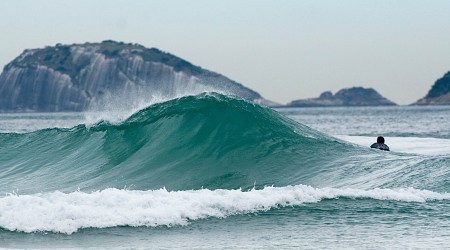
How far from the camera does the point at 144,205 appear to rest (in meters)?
12.4

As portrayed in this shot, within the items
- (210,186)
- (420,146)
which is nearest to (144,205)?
(210,186)

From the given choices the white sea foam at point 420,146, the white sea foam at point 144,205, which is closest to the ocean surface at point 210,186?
the white sea foam at point 144,205

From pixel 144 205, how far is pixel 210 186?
173 inches

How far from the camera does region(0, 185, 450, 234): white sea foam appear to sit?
11750 mm

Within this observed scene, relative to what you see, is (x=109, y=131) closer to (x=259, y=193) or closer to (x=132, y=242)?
(x=259, y=193)

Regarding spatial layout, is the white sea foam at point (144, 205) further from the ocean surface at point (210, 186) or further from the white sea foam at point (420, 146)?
the white sea foam at point (420, 146)

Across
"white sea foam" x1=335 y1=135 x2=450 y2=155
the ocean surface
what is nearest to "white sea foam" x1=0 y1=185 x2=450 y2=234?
the ocean surface

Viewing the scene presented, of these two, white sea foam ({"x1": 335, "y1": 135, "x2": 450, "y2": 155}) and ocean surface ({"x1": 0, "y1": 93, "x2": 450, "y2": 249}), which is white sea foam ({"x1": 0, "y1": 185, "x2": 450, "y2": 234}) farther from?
white sea foam ({"x1": 335, "y1": 135, "x2": 450, "y2": 155})

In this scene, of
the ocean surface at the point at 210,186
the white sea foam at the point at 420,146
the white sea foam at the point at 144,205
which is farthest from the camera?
the white sea foam at the point at 420,146

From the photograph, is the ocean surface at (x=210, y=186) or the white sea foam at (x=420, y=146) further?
the white sea foam at (x=420, y=146)

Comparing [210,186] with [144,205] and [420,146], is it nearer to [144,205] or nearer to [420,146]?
[144,205]

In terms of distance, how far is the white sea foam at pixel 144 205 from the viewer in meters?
11.8

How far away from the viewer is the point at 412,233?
428 inches

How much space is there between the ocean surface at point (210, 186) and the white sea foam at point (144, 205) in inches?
0.8
